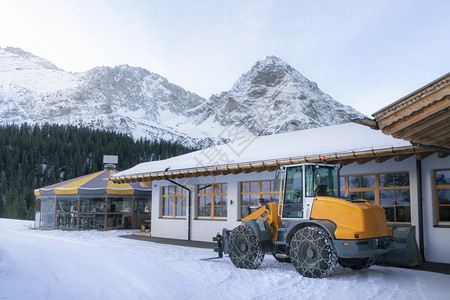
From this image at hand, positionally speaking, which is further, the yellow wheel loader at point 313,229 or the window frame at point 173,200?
the window frame at point 173,200

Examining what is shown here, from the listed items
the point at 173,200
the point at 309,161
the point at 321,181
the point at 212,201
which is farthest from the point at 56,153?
the point at 321,181

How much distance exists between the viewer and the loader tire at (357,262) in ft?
24.8

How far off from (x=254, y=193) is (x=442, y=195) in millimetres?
5228

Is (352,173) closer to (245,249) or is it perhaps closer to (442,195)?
(442,195)

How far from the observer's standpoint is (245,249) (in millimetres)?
7941

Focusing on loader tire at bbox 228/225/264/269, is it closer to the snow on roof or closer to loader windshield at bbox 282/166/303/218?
loader windshield at bbox 282/166/303/218

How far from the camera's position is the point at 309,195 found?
7352 mm

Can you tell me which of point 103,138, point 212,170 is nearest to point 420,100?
point 212,170

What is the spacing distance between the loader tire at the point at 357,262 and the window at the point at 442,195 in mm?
Result: 2248

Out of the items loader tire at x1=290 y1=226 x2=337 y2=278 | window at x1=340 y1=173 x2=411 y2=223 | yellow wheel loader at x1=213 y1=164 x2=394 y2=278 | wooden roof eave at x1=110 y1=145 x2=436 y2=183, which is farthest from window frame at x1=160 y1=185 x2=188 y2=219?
loader tire at x1=290 y1=226 x2=337 y2=278

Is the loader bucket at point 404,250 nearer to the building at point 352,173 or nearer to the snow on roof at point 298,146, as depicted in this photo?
the building at point 352,173

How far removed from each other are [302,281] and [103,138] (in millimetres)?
79645

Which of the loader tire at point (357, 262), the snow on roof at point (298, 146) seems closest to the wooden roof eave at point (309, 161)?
the snow on roof at point (298, 146)

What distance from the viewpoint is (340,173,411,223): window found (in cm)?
930
